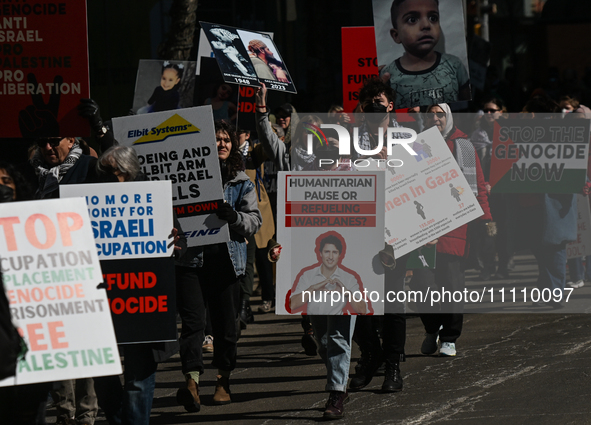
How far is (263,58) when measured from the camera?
28.9 feet

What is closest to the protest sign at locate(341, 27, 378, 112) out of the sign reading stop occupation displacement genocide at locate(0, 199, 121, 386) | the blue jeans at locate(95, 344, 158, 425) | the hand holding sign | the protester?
the protester

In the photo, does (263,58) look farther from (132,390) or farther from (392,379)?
(132,390)

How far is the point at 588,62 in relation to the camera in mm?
37938

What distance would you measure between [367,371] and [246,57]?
3137 millimetres

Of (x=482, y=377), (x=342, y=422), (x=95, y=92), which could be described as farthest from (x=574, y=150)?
(x=95, y=92)

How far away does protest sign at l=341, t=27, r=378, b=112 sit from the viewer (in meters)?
9.98

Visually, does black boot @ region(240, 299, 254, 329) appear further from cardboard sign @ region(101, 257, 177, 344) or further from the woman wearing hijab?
cardboard sign @ region(101, 257, 177, 344)

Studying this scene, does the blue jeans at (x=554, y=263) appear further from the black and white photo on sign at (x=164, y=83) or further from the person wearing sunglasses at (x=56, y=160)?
the person wearing sunglasses at (x=56, y=160)

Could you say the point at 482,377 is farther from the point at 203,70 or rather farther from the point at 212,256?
the point at 203,70

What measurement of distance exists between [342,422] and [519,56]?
34579 millimetres

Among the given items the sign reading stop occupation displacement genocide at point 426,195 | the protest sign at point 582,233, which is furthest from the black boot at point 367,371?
the protest sign at point 582,233

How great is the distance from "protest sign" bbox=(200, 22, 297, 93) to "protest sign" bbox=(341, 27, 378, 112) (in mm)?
1162

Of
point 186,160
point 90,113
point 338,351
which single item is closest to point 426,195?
point 338,351

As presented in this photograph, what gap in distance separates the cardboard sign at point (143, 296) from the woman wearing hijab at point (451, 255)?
9.41ft
